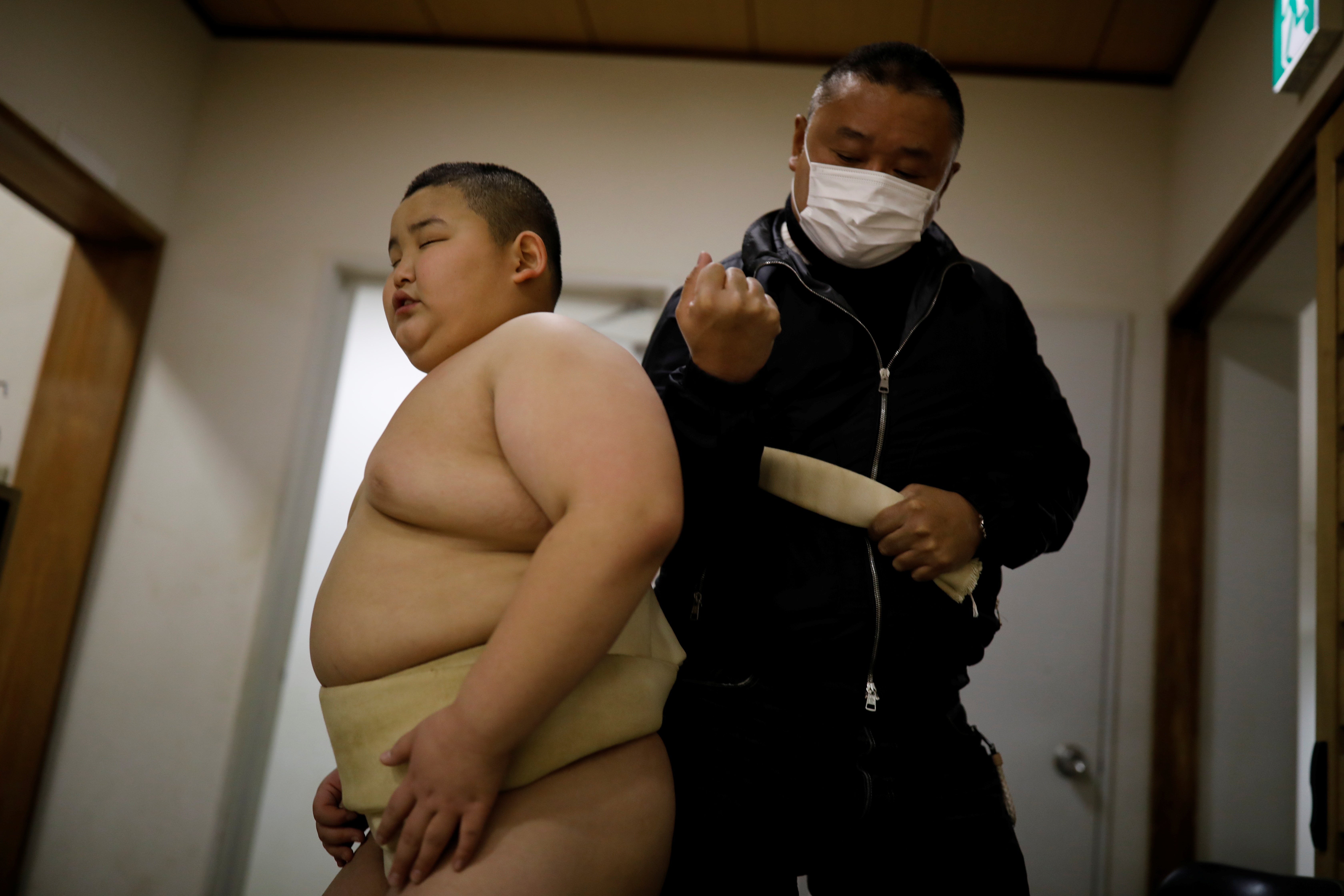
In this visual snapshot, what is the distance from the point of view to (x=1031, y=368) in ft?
3.58

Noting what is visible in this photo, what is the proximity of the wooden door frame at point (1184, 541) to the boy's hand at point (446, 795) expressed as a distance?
6.65ft

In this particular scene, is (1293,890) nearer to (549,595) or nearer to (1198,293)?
(549,595)

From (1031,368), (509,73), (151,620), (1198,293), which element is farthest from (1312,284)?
(151,620)

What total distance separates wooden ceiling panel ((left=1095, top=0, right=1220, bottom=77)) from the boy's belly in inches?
97.2

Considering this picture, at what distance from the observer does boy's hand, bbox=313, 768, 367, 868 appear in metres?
0.91

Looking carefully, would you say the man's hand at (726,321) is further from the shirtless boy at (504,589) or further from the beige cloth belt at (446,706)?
the beige cloth belt at (446,706)

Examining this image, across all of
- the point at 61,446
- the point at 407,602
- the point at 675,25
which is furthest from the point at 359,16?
the point at 407,602

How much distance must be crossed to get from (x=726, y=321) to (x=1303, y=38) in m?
1.48

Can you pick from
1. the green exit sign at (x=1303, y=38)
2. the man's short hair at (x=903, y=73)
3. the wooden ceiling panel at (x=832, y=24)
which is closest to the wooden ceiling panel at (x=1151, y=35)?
the wooden ceiling panel at (x=832, y=24)

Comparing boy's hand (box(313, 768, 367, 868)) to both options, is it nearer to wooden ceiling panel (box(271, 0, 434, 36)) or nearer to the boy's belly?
the boy's belly

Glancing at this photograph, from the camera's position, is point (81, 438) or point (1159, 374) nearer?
point (1159, 374)

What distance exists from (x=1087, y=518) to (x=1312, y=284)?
0.72 meters

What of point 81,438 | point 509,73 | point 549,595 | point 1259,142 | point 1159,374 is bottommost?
point 549,595

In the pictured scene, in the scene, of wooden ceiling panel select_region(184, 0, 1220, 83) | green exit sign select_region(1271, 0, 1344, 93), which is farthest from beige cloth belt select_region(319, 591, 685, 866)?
wooden ceiling panel select_region(184, 0, 1220, 83)
